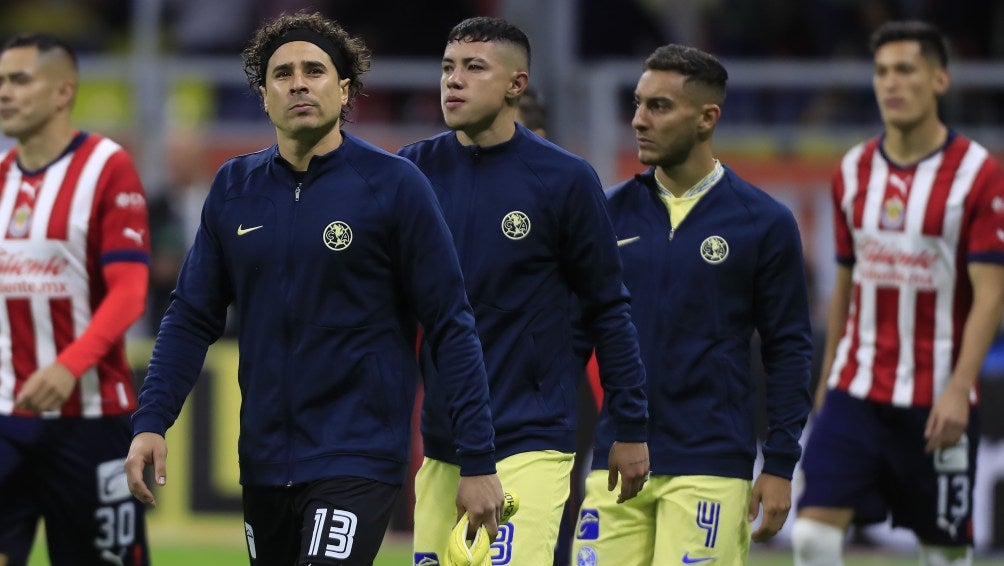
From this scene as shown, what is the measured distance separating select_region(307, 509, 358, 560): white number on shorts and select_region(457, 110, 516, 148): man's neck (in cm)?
154

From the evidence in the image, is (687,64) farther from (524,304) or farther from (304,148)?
(304,148)

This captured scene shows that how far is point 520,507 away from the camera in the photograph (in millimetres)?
5926

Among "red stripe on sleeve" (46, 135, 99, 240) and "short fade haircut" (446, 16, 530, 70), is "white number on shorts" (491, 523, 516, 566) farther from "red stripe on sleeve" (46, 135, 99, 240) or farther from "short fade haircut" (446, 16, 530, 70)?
"red stripe on sleeve" (46, 135, 99, 240)

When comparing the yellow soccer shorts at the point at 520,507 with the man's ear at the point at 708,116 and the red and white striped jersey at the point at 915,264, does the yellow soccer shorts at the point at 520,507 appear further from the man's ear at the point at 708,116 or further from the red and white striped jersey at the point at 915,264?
the red and white striped jersey at the point at 915,264

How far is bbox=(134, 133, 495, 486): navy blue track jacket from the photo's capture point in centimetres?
528

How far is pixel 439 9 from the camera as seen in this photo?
1650 cm

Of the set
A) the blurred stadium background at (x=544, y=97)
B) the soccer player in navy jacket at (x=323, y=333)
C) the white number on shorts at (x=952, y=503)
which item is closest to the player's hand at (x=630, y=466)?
the soccer player in navy jacket at (x=323, y=333)

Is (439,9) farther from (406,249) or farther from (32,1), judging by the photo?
(406,249)

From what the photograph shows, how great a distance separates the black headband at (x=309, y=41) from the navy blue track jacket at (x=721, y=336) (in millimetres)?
1565

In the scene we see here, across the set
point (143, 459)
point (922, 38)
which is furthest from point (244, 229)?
point (922, 38)

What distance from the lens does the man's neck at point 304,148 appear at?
545cm

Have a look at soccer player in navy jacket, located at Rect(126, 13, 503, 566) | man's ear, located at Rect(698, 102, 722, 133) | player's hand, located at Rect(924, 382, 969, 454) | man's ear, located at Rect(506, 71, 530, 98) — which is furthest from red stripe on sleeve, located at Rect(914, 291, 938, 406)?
soccer player in navy jacket, located at Rect(126, 13, 503, 566)

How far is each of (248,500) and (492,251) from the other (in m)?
1.19

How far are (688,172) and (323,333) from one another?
189cm
